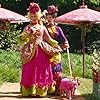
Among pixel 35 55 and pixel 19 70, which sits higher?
pixel 35 55

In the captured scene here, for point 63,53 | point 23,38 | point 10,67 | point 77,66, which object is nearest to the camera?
point 23,38

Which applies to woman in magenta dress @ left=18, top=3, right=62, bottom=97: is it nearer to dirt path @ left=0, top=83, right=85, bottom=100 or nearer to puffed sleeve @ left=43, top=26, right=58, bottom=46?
puffed sleeve @ left=43, top=26, right=58, bottom=46

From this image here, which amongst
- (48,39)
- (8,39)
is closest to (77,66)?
(8,39)

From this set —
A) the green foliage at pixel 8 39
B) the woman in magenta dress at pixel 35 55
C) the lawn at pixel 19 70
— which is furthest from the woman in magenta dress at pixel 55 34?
the green foliage at pixel 8 39

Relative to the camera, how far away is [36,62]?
10.4 meters

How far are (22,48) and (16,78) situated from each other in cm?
318

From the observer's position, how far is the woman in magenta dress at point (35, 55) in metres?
10.3

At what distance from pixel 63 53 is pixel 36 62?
27.2 feet

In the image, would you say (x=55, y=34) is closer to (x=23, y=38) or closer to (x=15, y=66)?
(x=23, y=38)

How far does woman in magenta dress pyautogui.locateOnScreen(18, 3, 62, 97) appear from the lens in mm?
10305

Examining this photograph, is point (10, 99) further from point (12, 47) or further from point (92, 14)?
point (12, 47)

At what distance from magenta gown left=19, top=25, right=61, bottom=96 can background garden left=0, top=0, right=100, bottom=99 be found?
144 centimetres

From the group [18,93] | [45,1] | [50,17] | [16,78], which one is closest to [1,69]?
[16,78]

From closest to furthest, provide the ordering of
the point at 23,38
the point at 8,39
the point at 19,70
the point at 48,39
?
1. the point at 23,38
2. the point at 48,39
3. the point at 19,70
4. the point at 8,39
